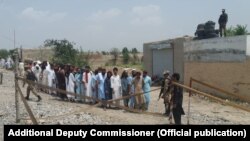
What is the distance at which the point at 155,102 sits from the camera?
1730 centimetres

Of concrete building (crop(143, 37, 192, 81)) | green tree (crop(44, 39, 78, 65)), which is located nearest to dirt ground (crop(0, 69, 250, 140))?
concrete building (crop(143, 37, 192, 81))

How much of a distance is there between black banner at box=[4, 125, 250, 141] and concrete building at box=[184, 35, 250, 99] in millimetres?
10256

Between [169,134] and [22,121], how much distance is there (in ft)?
14.8

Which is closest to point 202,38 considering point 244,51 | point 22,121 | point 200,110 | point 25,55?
point 244,51

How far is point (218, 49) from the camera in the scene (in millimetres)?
19188

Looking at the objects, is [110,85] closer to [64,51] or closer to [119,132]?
[119,132]

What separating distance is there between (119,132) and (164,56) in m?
19.2

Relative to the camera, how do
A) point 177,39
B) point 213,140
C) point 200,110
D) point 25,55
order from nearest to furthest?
point 213,140 → point 200,110 → point 177,39 → point 25,55

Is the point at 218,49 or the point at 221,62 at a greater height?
the point at 218,49

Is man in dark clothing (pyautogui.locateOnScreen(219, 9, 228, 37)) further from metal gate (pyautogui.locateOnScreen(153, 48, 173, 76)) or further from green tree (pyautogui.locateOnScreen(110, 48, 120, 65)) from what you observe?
green tree (pyautogui.locateOnScreen(110, 48, 120, 65))

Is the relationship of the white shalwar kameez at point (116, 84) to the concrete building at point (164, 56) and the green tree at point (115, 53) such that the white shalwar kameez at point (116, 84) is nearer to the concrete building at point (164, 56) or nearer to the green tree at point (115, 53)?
the concrete building at point (164, 56)

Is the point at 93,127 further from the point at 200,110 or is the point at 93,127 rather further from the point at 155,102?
the point at 155,102

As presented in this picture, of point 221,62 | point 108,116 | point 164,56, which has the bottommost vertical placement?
point 108,116

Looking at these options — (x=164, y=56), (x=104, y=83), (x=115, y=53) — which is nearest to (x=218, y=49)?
(x=164, y=56)
